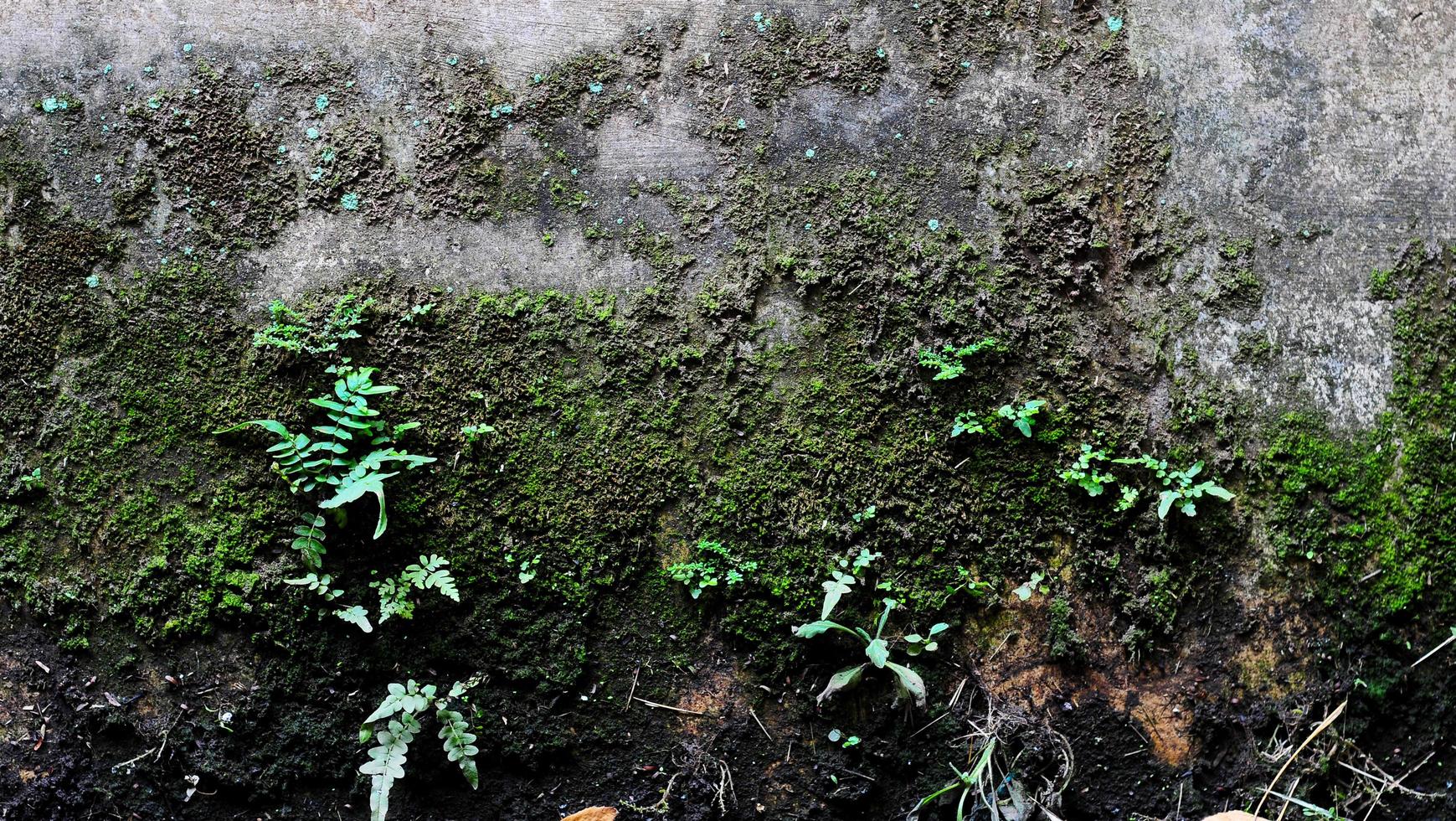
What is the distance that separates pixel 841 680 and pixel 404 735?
142 cm

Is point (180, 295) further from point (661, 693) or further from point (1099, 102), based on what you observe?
point (1099, 102)

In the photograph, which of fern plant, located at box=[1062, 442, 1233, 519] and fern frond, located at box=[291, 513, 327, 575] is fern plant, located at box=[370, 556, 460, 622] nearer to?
fern frond, located at box=[291, 513, 327, 575]

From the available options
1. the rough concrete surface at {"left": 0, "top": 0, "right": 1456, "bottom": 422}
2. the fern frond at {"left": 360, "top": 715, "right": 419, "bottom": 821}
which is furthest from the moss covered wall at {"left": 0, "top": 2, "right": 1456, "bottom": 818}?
the fern frond at {"left": 360, "top": 715, "right": 419, "bottom": 821}

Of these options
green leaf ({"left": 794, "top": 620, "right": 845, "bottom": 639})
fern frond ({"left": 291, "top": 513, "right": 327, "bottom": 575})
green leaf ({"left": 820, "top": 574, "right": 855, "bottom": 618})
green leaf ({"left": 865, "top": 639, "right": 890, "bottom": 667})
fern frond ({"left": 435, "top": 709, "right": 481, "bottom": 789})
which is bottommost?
fern frond ({"left": 435, "top": 709, "right": 481, "bottom": 789})

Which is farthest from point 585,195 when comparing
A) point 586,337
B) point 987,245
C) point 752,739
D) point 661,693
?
point 752,739

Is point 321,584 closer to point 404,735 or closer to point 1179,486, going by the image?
point 404,735

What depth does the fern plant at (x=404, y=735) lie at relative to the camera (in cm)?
279

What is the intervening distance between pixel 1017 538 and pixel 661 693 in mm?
1319

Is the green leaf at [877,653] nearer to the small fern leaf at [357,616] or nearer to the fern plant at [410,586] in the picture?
the fern plant at [410,586]

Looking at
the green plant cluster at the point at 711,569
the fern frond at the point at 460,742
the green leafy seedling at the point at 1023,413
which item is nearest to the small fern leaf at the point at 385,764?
the fern frond at the point at 460,742

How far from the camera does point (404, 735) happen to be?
2.85 m

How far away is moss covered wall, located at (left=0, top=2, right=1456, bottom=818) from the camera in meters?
2.98

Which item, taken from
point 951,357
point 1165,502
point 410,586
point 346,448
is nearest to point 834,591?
point 951,357

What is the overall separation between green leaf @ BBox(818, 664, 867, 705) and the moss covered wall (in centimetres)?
7
